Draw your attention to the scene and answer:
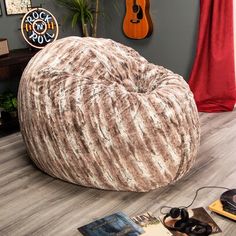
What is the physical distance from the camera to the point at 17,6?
3.49 meters

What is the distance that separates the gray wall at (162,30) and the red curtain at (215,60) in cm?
19

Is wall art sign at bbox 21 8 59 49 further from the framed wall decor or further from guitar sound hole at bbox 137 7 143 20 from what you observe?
guitar sound hole at bbox 137 7 143 20

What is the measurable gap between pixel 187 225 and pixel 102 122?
0.69m

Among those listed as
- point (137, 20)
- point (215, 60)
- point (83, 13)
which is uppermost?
point (83, 13)

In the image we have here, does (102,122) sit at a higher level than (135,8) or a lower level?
lower

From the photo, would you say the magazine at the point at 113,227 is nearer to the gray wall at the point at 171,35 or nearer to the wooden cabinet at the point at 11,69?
the wooden cabinet at the point at 11,69

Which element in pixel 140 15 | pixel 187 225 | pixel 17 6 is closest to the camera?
pixel 187 225

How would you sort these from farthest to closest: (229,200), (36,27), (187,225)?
(36,27), (229,200), (187,225)

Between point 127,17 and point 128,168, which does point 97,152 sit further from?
point 127,17

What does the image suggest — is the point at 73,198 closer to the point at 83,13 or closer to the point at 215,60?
the point at 215,60

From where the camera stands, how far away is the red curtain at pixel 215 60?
334 cm

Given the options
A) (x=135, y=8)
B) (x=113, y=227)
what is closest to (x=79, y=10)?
(x=135, y=8)

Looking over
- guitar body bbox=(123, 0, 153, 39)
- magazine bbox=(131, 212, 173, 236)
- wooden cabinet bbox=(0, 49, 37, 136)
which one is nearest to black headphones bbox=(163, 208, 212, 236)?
magazine bbox=(131, 212, 173, 236)

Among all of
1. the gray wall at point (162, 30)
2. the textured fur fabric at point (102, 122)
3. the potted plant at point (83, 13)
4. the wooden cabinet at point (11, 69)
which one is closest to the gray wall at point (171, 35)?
the gray wall at point (162, 30)
